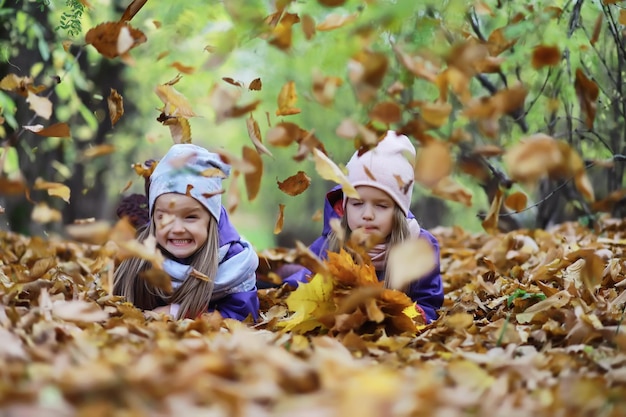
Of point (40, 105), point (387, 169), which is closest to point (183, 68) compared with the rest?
point (40, 105)

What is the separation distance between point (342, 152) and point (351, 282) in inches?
243

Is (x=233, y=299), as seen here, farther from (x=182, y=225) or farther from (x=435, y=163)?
(x=435, y=163)

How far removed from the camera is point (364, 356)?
6.56 feet

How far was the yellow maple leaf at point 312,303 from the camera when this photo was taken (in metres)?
2.39

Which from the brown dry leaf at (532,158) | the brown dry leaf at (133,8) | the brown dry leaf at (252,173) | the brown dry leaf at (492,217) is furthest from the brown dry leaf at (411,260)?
the brown dry leaf at (133,8)

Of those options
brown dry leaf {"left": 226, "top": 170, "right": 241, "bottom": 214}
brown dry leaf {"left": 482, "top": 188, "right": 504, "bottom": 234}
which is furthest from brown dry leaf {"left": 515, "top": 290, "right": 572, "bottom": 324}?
brown dry leaf {"left": 226, "top": 170, "right": 241, "bottom": 214}

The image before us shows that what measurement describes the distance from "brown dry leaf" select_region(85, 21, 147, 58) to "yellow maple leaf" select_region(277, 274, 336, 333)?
941mm

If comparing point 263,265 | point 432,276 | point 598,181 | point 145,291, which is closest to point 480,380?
point 432,276

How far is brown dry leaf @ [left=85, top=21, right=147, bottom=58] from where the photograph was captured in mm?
2068

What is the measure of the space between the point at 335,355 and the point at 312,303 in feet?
2.47

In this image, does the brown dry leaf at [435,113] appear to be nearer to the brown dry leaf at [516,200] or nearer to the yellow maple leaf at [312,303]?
the brown dry leaf at [516,200]

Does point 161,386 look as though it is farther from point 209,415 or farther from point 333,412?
point 333,412

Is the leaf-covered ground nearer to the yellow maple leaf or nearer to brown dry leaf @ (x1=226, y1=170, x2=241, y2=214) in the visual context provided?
the yellow maple leaf

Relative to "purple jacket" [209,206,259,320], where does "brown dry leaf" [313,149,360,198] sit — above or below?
above
